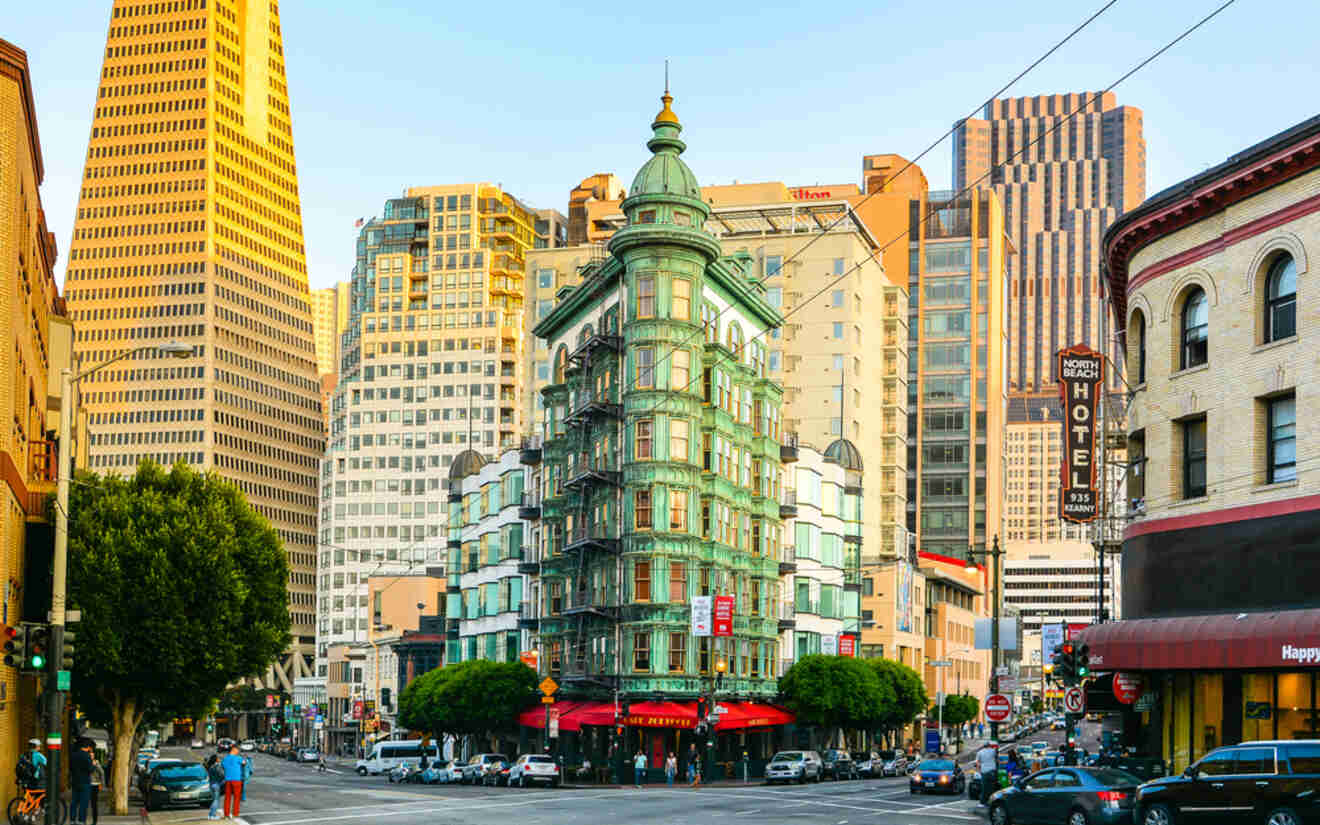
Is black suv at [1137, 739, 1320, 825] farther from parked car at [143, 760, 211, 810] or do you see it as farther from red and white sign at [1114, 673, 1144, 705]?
parked car at [143, 760, 211, 810]

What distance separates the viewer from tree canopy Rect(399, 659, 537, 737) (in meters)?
88.4

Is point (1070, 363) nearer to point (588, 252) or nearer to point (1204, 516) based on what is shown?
point (1204, 516)

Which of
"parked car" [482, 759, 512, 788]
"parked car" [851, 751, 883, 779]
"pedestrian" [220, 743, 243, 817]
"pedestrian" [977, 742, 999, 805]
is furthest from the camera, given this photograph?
"parked car" [851, 751, 883, 779]

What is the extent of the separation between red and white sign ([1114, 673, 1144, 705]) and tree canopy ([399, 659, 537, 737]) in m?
50.8

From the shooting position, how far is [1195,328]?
133ft

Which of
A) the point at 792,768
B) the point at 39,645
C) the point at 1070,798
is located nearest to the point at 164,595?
the point at 39,645

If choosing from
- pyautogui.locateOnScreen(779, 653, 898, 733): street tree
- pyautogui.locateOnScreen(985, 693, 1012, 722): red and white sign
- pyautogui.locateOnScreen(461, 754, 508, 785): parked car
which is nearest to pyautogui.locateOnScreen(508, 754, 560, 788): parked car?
pyautogui.locateOnScreen(461, 754, 508, 785): parked car

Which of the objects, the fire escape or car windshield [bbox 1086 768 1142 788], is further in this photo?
the fire escape

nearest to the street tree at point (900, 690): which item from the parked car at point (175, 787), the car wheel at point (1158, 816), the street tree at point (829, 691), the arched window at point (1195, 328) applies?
the street tree at point (829, 691)

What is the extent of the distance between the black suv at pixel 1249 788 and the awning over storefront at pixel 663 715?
4590 cm

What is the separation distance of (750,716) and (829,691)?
20.7 ft

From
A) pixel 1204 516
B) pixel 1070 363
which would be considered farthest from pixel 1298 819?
pixel 1070 363

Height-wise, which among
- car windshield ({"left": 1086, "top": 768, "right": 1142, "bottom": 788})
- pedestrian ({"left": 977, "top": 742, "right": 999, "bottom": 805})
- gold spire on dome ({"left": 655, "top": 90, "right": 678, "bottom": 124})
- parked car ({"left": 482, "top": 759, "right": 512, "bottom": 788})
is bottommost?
parked car ({"left": 482, "top": 759, "right": 512, "bottom": 788})

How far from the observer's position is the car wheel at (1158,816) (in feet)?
96.2
